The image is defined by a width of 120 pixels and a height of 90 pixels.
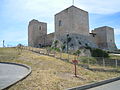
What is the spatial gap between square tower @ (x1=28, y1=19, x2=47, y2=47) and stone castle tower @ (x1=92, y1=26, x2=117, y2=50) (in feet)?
51.2

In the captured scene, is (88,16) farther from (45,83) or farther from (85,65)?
(45,83)

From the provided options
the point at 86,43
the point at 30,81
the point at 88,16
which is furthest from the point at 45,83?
the point at 88,16

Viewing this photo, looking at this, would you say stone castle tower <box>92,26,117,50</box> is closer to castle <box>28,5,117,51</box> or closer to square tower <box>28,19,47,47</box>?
castle <box>28,5,117,51</box>

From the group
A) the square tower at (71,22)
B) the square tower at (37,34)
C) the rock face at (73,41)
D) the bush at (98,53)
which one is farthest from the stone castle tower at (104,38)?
the bush at (98,53)

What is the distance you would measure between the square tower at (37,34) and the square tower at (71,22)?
9.03m

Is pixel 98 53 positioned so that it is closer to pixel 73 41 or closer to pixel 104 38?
pixel 73 41

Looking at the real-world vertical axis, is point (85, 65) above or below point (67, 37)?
below

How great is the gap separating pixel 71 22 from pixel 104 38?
17970 millimetres

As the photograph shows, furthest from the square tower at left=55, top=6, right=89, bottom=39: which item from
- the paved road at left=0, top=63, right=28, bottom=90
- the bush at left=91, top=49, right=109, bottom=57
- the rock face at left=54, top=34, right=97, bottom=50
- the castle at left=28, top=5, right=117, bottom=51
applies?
the paved road at left=0, top=63, right=28, bottom=90

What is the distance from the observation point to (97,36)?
56.3m

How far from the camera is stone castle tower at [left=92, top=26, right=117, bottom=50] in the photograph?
55122 millimetres

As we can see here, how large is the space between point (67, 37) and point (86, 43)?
4595 mm

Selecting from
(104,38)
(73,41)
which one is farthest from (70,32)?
(104,38)

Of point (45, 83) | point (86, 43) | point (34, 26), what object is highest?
point (34, 26)
